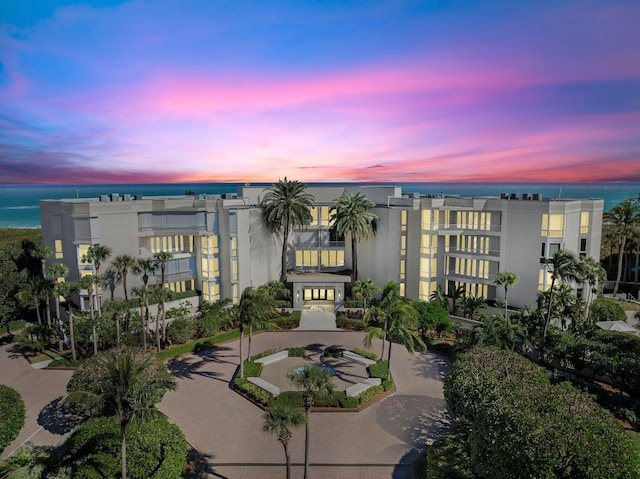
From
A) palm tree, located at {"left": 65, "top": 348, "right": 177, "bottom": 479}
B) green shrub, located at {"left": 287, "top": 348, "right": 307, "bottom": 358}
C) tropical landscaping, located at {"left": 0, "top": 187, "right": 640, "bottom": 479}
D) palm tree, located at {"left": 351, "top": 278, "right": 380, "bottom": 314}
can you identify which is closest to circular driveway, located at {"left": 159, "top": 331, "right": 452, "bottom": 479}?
tropical landscaping, located at {"left": 0, "top": 187, "right": 640, "bottom": 479}

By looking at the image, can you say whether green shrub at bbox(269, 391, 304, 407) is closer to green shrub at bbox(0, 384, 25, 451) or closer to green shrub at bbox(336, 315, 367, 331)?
green shrub at bbox(0, 384, 25, 451)

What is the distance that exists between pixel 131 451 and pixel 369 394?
15.0 meters

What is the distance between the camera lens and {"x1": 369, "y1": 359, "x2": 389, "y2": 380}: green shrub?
3066cm

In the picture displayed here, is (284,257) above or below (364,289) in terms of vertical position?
above

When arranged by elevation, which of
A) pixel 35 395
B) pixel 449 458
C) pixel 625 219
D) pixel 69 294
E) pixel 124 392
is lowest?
pixel 35 395

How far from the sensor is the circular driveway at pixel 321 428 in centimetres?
2108

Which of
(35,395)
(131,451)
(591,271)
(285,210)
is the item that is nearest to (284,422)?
(131,451)

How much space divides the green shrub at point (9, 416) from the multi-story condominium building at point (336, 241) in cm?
1925

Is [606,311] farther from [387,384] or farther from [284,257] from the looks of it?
[284,257]

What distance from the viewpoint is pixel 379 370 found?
1231 inches

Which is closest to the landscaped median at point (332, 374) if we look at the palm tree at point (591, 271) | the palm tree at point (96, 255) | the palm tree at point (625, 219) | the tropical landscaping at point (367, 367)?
the tropical landscaping at point (367, 367)

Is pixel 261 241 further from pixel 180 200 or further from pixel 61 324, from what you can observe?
pixel 61 324

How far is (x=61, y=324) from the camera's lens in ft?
122

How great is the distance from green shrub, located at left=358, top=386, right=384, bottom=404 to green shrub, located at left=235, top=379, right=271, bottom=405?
6.25 meters
